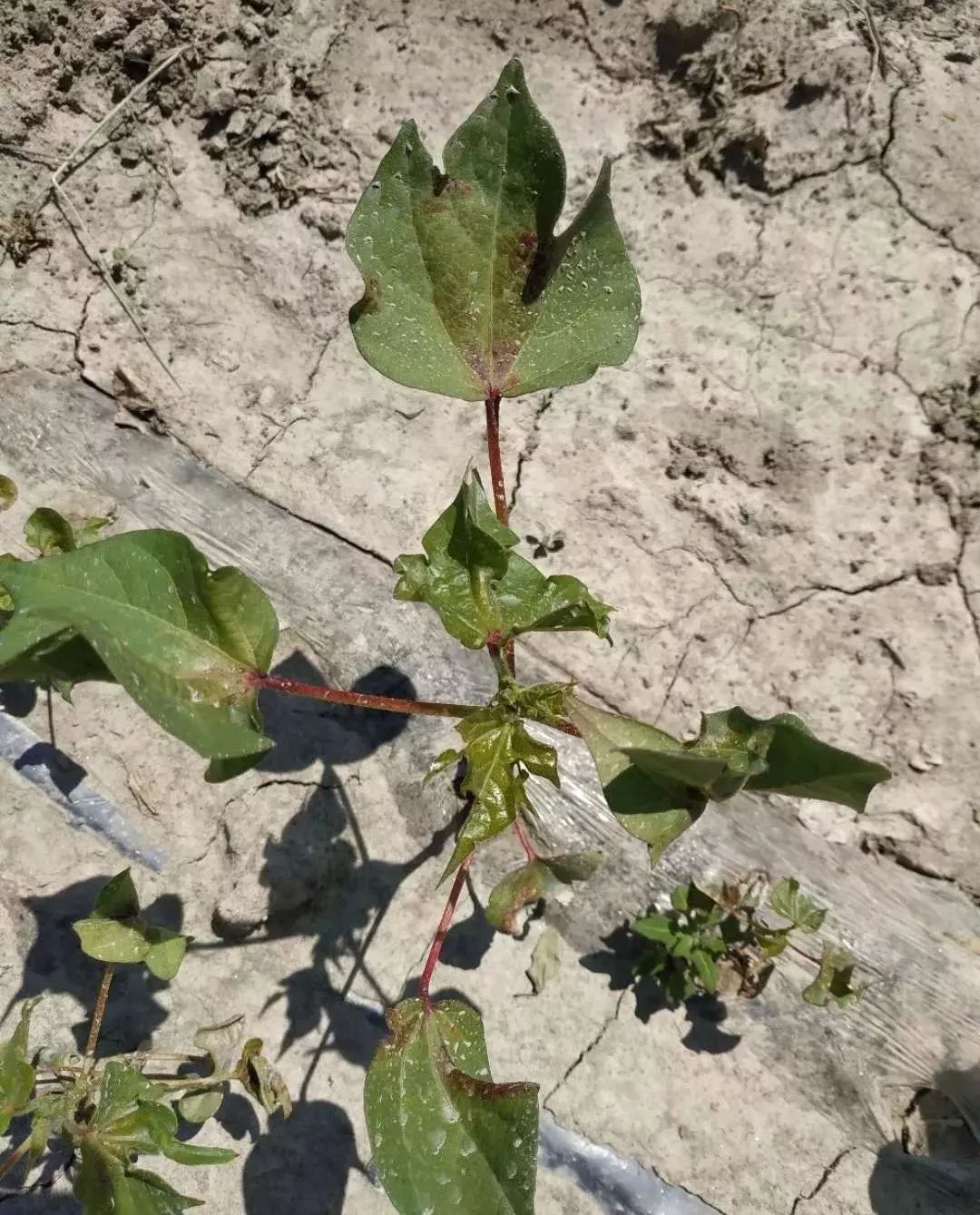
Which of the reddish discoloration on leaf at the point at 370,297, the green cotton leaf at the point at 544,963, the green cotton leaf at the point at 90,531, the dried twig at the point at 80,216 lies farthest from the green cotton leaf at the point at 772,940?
the dried twig at the point at 80,216

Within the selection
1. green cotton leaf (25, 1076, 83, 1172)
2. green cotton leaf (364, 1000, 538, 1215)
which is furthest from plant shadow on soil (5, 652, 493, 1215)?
green cotton leaf (364, 1000, 538, 1215)

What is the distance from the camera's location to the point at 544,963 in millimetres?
2168

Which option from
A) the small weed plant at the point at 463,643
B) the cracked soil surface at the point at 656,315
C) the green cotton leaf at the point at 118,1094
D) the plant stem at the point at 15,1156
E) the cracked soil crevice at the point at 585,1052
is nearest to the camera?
the small weed plant at the point at 463,643

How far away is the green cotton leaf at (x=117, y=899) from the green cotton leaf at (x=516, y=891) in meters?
0.75

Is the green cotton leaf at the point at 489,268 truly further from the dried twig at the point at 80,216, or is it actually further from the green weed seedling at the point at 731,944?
the green weed seedling at the point at 731,944

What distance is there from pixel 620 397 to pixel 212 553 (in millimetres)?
1228

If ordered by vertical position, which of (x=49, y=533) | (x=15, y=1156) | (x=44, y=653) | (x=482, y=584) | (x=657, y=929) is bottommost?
(x=15, y=1156)

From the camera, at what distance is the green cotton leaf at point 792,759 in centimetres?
137

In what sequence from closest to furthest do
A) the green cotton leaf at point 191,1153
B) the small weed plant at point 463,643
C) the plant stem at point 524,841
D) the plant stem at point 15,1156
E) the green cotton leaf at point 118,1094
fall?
1. the small weed plant at point 463,643
2. the green cotton leaf at point 191,1153
3. the green cotton leaf at point 118,1094
4. the plant stem at point 15,1156
5. the plant stem at point 524,841

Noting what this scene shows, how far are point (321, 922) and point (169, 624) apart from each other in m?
0.94

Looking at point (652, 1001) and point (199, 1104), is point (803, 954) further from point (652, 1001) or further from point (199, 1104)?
point (199, 1104)

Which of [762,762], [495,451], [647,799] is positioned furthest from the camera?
[495,451]

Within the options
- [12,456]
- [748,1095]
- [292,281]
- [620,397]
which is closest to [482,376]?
[620,397]

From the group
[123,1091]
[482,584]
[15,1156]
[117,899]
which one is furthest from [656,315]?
[15,1156]
